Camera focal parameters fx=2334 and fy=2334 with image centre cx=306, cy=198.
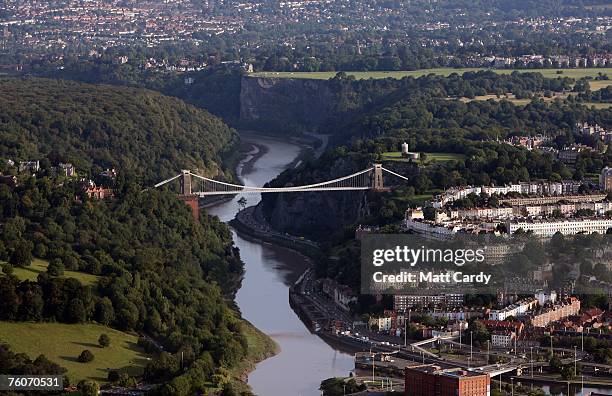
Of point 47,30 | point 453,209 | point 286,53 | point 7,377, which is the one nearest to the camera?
point 7,377

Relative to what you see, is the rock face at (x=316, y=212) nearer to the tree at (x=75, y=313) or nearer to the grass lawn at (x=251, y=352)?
the grass lawn at (x=251, y=352)

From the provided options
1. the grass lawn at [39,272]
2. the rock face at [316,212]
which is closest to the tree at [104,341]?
the grass lawn at [39,272]

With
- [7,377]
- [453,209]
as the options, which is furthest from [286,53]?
[7,377]

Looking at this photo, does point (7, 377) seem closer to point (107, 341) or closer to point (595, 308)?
point (107, 341)

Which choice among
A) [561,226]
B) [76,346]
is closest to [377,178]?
[561,226]

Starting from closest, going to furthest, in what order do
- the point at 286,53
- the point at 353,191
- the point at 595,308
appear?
1. the point at 595,308
2. the point at 353,191
3. the point at 286,53

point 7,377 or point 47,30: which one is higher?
point 7,377

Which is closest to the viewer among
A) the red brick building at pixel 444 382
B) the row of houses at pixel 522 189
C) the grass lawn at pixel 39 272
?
the red brick building at pixel 444 382
